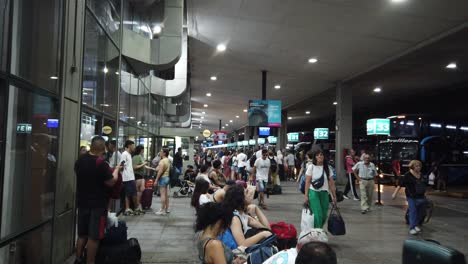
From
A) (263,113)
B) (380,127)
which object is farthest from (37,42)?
(263,113)

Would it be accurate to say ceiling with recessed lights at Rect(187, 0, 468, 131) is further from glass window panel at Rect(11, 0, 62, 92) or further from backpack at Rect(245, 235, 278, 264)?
backpack at Rect(245, 235, 278, 264)

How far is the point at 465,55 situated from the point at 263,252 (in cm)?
1438

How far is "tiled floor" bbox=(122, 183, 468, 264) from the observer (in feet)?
21.5

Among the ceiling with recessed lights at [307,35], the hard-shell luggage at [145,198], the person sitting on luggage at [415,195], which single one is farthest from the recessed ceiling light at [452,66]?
the hard-shell luggage at [145,198]

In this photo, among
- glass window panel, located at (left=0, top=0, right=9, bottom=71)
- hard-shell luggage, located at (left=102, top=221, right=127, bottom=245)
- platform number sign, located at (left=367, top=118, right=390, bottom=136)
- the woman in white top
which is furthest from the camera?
platform number sign, located at (left=367, top=118, right=390, bottom=136)

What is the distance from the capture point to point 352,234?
834 centimetres

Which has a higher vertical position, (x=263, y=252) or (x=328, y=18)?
(x=328, y=18)

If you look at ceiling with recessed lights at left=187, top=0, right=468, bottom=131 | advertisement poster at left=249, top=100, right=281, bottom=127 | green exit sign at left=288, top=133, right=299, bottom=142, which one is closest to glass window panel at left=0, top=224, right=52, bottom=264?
ceiling with recessed lights at left=187, top=0, right=468, bottom=131

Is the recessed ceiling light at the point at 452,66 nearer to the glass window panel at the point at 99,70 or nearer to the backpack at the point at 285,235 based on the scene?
the glass window panel at the point at 99,70

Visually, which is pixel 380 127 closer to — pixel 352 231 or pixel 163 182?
pixel 352 231

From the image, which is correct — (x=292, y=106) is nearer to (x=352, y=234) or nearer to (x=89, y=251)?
(x=352, y=234)

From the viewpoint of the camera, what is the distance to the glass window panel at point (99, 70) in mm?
7011

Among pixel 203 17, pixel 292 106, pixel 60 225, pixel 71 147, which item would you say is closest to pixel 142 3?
pixel 203 17

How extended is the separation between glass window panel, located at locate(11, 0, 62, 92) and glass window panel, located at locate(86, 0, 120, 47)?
1.61 metres
